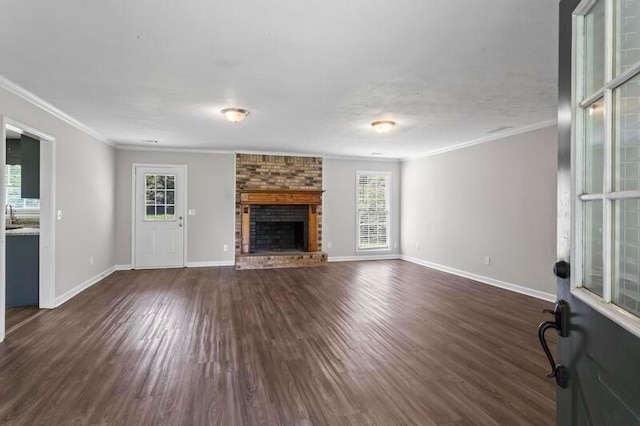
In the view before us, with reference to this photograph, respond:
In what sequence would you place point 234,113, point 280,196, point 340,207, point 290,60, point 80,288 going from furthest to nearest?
point 340,207
point 280,196
point 80,288
point 234,113
point 290,60

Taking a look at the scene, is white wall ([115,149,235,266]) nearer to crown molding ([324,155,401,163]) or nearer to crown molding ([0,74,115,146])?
crown molding ([0,74,115,146])

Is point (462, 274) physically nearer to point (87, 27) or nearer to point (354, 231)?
point (354, 231)

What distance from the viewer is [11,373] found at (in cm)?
252

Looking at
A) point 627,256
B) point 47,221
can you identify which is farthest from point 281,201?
point 627,256

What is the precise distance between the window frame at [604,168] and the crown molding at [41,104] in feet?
14.0

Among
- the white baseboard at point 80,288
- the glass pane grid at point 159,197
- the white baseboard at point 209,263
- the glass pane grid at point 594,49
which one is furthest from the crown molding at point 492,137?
the white baseboard at point 80,288

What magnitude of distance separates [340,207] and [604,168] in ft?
22.8

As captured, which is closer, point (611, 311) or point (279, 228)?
point (611, 311)

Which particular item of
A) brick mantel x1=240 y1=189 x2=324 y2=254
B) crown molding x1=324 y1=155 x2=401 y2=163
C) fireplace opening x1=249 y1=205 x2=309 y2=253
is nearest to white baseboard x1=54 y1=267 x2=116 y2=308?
Answer: brick mantel x1=240 y1=189 x2=324 y2=254

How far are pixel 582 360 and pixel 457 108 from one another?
3600 millimetres

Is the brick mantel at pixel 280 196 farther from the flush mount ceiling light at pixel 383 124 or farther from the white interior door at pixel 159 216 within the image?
the flush mount ceiling light at pixel 383 124

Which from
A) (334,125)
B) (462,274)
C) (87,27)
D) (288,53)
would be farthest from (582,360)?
(462,274)

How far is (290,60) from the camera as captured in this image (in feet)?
8.84

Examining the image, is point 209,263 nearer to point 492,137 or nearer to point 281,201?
point 281,201
